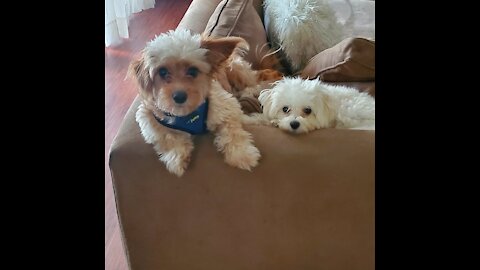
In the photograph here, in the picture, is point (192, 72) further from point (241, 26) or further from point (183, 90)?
point (241, 26)

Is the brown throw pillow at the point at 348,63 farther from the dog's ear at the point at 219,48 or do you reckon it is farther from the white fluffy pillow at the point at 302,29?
the dog's ear at the point at 219,48

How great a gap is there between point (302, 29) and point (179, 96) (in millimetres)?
753

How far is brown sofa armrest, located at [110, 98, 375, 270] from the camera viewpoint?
1.25 m

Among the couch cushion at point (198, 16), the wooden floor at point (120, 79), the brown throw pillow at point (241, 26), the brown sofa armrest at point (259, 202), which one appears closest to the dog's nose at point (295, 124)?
the brown sofa armrest at point (259, 202)

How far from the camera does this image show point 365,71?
157 centimetres

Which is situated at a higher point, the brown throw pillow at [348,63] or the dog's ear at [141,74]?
the dog's ear at [141,74]

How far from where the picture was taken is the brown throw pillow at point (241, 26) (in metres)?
1.73

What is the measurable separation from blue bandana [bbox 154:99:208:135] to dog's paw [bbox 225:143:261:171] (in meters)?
0.12

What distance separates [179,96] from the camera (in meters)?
1.29

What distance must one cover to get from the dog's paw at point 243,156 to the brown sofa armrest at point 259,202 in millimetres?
15

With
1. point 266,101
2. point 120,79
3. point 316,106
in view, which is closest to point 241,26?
point 266,101

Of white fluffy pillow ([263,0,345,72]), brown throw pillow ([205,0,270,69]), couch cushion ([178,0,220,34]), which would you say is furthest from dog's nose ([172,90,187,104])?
white fluffy pillow ([263,0,345,72])
